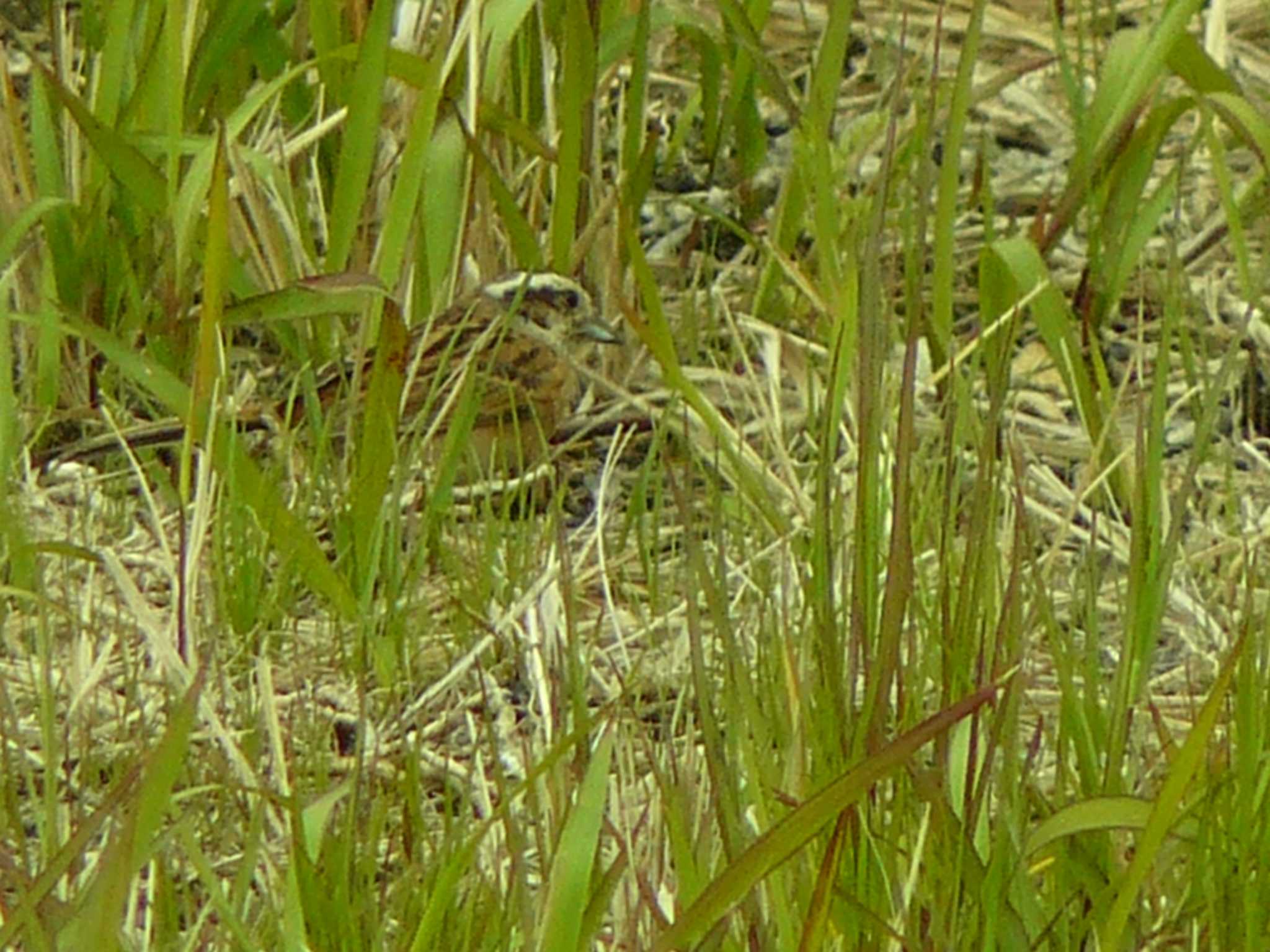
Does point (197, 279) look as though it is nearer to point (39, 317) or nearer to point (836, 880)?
point (39, 317)

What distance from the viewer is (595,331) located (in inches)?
169

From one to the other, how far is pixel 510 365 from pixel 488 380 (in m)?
0.96

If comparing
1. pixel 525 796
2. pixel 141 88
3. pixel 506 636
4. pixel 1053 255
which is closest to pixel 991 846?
pixel 525 796

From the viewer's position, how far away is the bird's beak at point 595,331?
4258mm

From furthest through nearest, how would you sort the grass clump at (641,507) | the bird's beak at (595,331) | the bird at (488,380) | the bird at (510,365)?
the bird's beak at (595,331), the bird at (510,365), the bird at (488,380), the grass clump at (641,507)

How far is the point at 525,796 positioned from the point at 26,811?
0.71m

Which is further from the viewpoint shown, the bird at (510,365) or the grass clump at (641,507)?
the bird at (510,365)

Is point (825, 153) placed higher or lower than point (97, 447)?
higher

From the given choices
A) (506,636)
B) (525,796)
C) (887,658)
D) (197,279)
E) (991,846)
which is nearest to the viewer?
(887,658)

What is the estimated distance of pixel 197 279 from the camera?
13.7 ft

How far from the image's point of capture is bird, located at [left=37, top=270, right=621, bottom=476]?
3.65 metres

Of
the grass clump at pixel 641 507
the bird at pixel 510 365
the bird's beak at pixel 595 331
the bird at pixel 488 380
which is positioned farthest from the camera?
the bird's beak at pixel 595 331

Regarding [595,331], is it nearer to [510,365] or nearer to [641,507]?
[510,365]

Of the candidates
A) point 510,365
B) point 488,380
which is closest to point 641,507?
point 488,380
